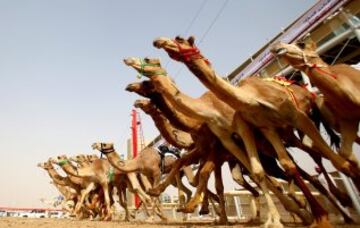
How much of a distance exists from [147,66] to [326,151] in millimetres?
3477

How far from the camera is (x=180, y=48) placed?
532 cm

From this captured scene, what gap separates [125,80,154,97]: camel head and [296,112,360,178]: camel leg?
295 centimetres

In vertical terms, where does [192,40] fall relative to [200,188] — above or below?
above

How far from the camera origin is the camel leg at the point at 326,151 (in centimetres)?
486

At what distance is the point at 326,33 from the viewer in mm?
10758

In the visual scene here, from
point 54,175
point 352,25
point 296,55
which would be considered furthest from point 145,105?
point 54,175

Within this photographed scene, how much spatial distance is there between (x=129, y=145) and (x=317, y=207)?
1281 inches

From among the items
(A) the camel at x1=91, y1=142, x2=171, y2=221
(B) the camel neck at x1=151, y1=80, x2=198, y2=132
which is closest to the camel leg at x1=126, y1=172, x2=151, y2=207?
(A) the camel at x1=91, y1=142, x2=171, y2=221

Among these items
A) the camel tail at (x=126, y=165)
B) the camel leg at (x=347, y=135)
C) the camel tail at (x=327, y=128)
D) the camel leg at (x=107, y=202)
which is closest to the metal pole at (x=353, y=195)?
the camel tail at (x=327, y=128)

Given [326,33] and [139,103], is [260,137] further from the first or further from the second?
[326,33]

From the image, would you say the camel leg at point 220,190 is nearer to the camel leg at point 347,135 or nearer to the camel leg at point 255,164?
the camel leg at point 255,164

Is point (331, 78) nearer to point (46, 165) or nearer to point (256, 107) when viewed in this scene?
point (256, 107)

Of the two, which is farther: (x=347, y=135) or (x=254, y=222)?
(x=254, y=222)

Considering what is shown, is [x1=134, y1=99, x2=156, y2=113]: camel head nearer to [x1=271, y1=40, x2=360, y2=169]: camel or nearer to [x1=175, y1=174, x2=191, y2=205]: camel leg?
[x1=175, y1=174, x2=191, y2=205]: camel leg
